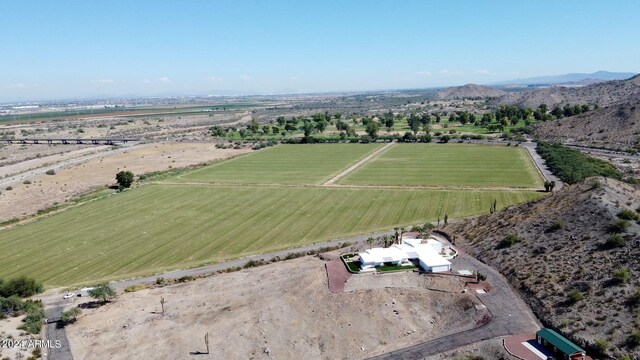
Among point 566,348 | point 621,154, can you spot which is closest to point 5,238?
point 566,348

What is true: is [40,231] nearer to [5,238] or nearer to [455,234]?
[5,238]

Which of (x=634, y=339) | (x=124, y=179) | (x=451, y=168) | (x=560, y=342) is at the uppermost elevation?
(x=634, y=339)

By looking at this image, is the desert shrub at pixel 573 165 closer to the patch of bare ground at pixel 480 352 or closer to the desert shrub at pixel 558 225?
the desert shrub at pixel 558 225

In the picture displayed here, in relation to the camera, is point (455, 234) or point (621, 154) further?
point (621, 154)

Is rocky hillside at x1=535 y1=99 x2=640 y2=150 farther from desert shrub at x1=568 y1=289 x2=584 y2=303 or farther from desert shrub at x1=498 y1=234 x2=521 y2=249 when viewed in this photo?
desert shrub at x1=568 y1=289 x2=584 y2=303

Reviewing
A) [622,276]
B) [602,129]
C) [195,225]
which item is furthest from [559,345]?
[602,129]

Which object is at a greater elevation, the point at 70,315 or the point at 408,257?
the point at 408,257

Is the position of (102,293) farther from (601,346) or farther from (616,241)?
(616,241)
